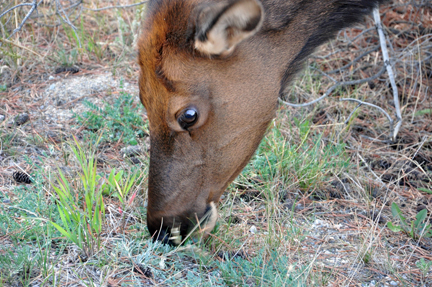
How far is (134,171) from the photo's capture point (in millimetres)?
3410

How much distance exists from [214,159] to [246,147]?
0.24 m

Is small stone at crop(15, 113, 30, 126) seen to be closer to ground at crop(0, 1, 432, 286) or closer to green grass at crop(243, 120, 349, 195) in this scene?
ground at crop(0, 1, 432, 286)

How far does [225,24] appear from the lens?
2.26 meters

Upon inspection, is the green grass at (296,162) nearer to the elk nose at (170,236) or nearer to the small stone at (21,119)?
the elk nose at (170,236)

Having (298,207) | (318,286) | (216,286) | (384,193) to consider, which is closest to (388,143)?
(384,193)

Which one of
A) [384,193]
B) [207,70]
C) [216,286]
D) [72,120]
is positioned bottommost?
[384,193]

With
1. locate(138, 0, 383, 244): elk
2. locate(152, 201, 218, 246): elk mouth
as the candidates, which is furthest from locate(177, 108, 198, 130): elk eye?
locate(152, 201, 218, 246): elk mouth

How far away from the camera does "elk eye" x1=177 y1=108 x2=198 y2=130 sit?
8.02 feet

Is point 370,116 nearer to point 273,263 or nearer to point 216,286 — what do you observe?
point 273,263

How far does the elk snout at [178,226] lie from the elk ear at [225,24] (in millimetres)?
979

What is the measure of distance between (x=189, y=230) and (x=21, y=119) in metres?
2.38

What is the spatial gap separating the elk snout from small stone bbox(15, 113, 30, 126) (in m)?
2.17

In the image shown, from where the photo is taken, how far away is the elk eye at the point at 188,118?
244 cm

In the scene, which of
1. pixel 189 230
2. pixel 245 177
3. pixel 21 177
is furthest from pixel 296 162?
pixel 21 177
